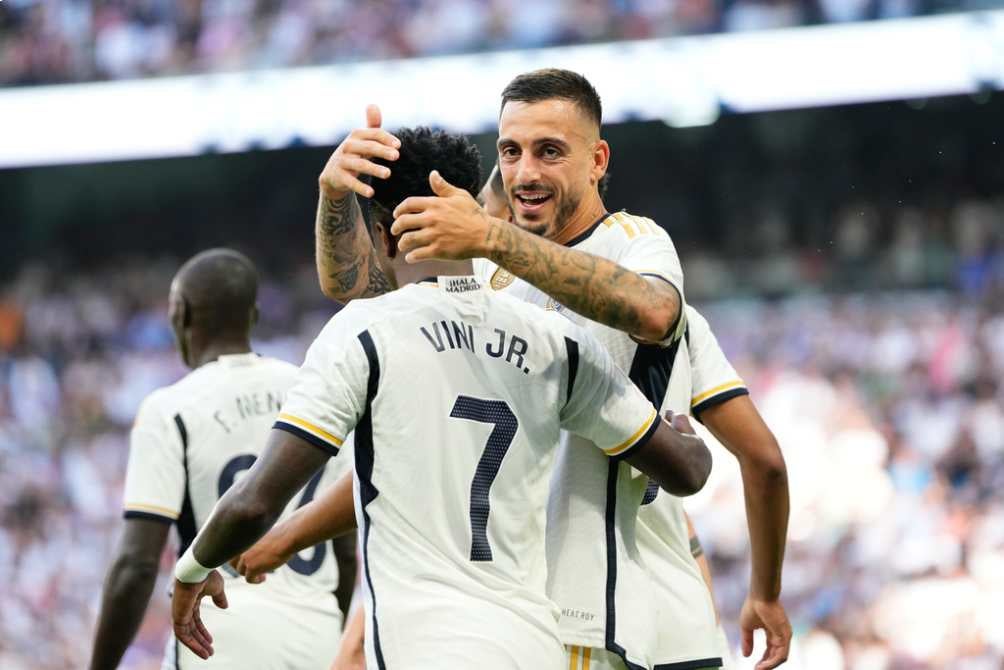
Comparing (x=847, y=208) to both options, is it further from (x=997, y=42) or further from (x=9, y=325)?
(x=9, y=325)

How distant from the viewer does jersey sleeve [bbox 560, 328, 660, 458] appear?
3035 millimetres

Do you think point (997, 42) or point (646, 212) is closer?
point (997, 42)

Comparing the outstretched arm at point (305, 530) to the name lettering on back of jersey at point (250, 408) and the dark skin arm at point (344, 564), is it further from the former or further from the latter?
the dark skin arm at point (344, 564)

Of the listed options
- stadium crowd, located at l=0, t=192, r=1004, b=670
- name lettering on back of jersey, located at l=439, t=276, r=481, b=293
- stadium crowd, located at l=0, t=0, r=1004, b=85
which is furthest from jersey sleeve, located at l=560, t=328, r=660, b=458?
stadium crowd, located at l=0, t=0, r=1004, b=85

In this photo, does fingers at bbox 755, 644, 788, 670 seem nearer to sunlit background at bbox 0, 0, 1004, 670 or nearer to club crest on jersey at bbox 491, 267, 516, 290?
club crest on jersey at bbox 491, 267, 516, 290

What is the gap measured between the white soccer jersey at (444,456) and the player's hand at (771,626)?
1.05 m

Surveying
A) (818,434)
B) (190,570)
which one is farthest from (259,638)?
(818,434)

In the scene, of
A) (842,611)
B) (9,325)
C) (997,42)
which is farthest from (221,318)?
(9,325)

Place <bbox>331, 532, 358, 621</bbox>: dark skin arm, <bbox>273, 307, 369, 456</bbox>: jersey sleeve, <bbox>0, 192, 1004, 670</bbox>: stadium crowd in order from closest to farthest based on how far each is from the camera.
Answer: <bbox>273, 307, 369, 456</bbox>: jersey sleeve → <bbox>331, 532, 358, 621</bbox>: dark skin arm → <bbox>0, 192, 1004, 670</bbox>: stadium crowd

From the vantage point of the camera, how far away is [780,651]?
3.83m

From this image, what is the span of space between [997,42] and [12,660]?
1064cm

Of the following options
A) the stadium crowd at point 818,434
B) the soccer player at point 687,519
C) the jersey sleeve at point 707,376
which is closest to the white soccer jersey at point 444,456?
the soccer player at point 687,519

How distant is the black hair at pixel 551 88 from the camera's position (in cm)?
341

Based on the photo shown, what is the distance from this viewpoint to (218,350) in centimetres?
477
